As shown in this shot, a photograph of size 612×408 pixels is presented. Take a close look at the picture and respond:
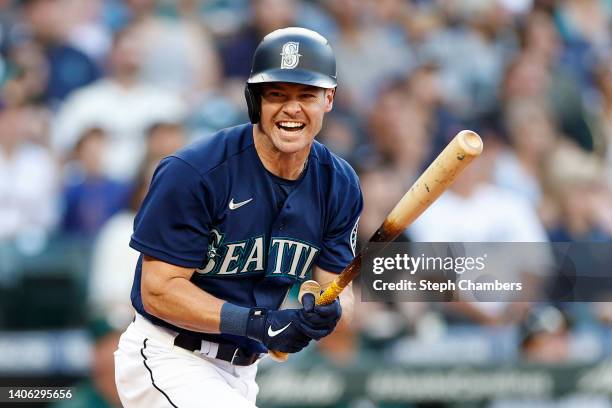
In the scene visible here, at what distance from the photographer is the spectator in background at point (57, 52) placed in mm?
7285

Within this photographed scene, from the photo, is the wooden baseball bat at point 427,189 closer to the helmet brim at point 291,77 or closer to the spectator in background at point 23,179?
the helmet brim at point 291,77

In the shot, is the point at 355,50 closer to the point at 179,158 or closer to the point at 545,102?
the point at 545,102

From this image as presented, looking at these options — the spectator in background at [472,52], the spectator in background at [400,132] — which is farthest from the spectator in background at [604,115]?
the spectator in background at [400,132]

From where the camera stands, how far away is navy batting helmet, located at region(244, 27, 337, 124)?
351cm

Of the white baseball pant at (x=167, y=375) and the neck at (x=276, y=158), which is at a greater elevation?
the neck at (x=276, y=158)

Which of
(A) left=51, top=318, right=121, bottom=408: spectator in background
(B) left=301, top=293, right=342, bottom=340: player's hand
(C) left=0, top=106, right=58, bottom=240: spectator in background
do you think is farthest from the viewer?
(C) left=0, top=106, right=58, bottom=240: spectator in background

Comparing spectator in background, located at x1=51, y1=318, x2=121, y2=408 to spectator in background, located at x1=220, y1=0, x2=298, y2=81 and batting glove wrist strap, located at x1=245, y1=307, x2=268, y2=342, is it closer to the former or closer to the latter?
spectator in background, located at x1=220, y1=0, x2=298, y2=81

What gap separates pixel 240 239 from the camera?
3633mm

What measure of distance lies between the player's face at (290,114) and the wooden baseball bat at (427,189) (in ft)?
1.38

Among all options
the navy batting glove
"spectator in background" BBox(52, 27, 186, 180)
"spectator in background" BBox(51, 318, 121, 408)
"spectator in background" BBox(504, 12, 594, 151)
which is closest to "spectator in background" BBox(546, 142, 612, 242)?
"spectator in background" BBox(504, 12, 594, 151)

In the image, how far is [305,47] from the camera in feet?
11.8

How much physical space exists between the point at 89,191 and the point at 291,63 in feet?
12.5

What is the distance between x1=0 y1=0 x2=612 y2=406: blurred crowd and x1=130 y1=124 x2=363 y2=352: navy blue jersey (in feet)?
10.4

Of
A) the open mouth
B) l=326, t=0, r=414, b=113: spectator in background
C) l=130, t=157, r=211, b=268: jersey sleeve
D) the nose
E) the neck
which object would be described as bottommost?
l=130, t=157, r=211, b=268: jersey sleeve
